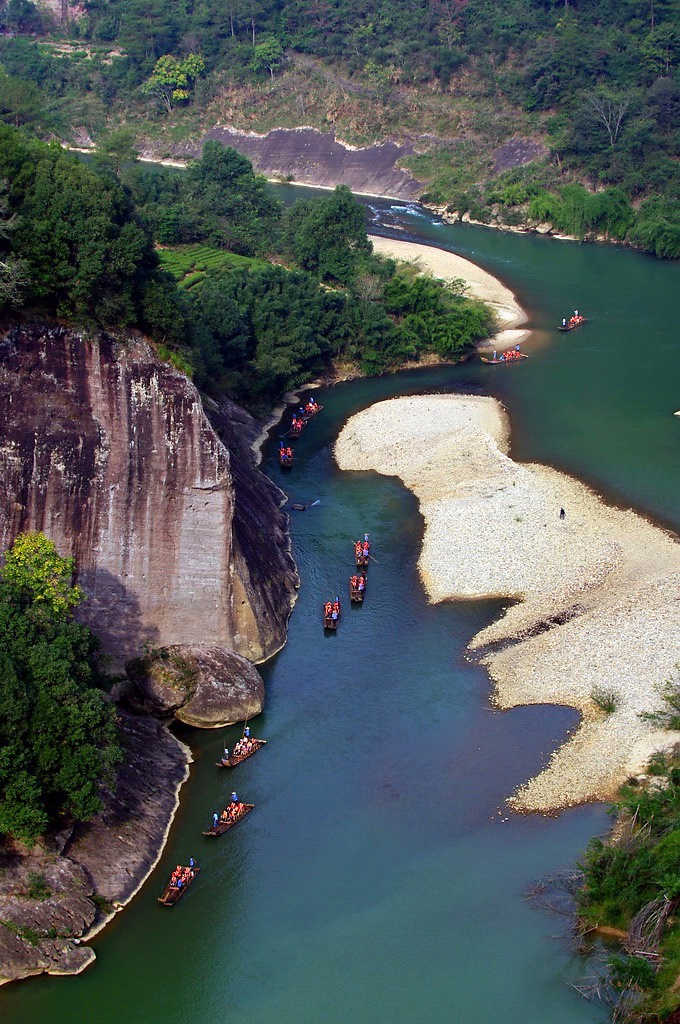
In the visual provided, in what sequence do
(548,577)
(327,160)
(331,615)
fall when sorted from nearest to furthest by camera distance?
1. (331,615)
2. (548,577)
3. (327,160)

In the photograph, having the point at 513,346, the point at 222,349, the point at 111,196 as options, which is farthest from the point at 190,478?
the point at 513,346

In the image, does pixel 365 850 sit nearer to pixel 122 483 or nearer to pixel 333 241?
pixel 122 483

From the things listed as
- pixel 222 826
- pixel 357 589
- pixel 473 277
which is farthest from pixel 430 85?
pixel 222 826

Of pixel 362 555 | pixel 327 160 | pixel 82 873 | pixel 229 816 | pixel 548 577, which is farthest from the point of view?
Result: pixel 327 160

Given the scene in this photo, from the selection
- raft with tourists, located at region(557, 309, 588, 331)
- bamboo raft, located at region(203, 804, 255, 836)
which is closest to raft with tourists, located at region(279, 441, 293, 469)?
bamboo raft, located at region(203, 804, 255, 836)

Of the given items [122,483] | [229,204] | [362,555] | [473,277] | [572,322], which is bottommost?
[362,555]

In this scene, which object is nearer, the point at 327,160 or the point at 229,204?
the point at 229,204

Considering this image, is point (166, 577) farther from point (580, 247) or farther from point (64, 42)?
point (64, 42)

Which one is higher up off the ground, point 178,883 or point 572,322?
point 572,322

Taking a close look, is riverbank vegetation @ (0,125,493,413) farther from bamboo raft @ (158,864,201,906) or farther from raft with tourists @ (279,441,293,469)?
bamboo raft @ (158,864,201,906)
